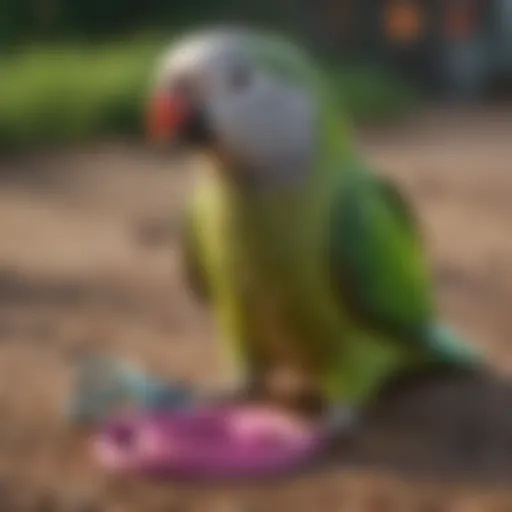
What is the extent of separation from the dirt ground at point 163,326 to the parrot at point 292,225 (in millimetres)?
91

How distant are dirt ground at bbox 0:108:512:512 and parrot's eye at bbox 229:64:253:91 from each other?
14.5 inches

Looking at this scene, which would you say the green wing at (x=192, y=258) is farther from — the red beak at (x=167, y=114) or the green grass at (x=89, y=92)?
the green grass at (x=89, y=92)

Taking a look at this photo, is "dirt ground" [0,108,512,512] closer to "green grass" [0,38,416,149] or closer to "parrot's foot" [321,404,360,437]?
"parrot's foot" [321,404,360,437]

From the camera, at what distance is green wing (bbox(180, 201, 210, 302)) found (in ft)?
4.62

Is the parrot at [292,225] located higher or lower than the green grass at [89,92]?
lower

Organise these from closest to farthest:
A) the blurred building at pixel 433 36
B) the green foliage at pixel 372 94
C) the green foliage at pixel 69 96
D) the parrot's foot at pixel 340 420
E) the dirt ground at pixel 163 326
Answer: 1. the dirt ground at pixel 163 326
2. the parrot's foot at pixel 340 420
3. the green foliage at pixel 69 96
4. the green foliage at pixel 372 94
5. the blurred building at pixel 433 36

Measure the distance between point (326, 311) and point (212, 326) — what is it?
414mm

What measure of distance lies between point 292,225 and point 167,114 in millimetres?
164

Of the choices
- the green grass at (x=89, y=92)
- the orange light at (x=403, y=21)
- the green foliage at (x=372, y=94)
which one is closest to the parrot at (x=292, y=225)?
the green grass at (x=89, y=92)

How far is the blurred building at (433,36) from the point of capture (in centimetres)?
429

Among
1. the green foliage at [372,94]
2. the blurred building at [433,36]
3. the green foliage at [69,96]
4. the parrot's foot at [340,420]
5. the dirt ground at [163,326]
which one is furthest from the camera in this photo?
the blurred building at [433,36]

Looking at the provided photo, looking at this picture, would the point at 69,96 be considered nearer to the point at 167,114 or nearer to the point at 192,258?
the point at 192,258

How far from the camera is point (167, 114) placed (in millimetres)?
1237

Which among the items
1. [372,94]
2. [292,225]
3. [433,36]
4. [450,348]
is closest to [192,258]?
[292,225]
